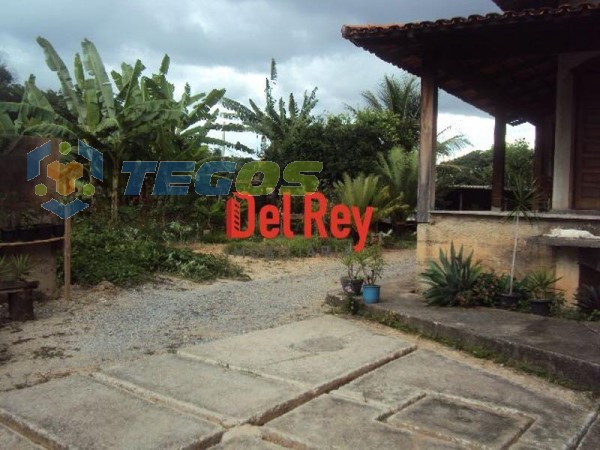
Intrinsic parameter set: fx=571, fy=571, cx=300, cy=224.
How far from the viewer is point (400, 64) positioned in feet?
26.1

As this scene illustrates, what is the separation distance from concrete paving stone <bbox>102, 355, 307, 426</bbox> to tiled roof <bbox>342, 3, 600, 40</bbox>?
429cm

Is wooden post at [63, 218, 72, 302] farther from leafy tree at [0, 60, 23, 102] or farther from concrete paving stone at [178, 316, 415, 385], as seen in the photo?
leafy tree at [0, 60, 23, 102]

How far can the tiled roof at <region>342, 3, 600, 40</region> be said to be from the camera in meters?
5.99

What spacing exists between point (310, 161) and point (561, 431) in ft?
45.8

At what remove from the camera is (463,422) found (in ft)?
11.9

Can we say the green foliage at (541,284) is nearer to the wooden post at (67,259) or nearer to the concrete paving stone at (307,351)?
the concrete paving stone at (307,351)

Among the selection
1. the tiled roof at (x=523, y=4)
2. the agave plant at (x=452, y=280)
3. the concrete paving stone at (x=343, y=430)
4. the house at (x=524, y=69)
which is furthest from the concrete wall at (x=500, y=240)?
the tiled roof at (x=523, y=4)

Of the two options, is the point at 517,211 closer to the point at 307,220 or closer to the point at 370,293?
the point at 370,293

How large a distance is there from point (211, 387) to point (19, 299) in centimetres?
324

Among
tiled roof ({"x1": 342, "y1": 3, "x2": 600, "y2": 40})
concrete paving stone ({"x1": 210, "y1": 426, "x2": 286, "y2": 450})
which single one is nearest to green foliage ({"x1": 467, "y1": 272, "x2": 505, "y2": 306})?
tiled roof ({"x1": 342, "y1": 3, "x2": 600, "y2": 40})

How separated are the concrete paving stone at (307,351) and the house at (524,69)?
2081mm

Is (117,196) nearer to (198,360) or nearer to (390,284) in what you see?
(390,284)

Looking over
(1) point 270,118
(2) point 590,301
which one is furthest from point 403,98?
(2) point 590,301

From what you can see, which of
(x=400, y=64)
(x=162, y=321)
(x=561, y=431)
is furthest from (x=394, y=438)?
(x=400, y=64)
